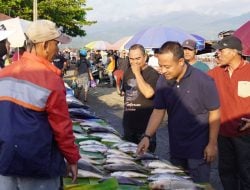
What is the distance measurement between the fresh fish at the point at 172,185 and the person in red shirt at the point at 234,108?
1.30m

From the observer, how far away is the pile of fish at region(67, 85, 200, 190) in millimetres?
4184

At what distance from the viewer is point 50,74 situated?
10.1ft

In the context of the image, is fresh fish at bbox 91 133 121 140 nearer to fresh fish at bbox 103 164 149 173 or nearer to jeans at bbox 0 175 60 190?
fresh fish at bbox 103 164 149 173

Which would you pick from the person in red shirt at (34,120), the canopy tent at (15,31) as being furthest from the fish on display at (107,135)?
the canopy tent at (15,31)

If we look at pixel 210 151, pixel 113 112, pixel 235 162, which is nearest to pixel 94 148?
pixel 210 151

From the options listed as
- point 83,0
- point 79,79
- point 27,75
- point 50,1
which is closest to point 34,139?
point 27,75

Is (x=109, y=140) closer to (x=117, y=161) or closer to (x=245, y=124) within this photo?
(x=117, y=161)

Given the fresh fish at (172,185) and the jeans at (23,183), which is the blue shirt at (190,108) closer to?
the fresh fish at (172,185)

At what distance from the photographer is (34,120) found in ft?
10.0

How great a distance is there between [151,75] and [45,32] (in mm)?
2777

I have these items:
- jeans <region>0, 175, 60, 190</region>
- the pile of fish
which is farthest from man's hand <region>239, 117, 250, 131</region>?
jeans <region>0, 175, 60, 190</region>

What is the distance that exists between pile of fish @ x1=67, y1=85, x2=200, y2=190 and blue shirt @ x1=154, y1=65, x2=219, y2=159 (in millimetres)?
245

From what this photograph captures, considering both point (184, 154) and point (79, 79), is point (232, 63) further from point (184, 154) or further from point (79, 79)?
point (79, 79)

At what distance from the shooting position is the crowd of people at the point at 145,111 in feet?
9.97
